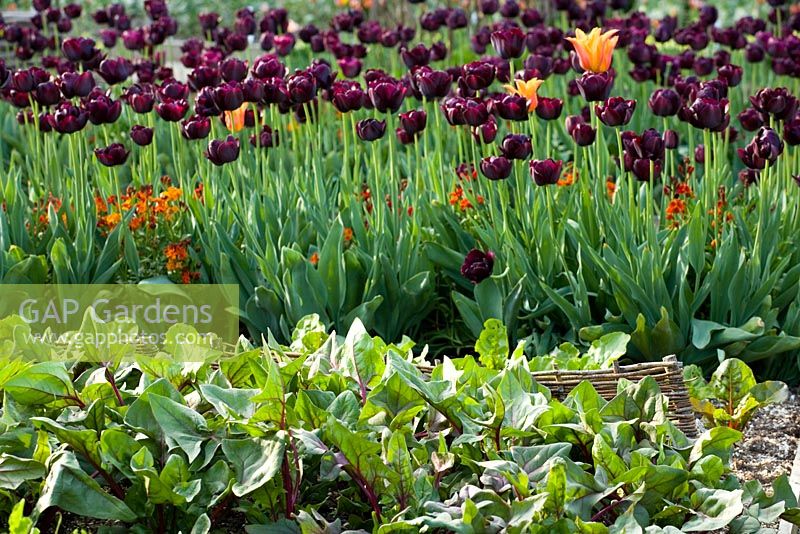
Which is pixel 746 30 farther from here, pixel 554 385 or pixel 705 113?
pixel 554 385

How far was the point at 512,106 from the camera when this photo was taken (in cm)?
359

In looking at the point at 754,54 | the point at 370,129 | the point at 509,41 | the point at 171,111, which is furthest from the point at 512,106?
the point at 754,54

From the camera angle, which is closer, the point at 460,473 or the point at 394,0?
the point at 460,473

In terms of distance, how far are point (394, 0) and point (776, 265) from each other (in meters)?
5.80

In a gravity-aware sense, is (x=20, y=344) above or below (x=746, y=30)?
above

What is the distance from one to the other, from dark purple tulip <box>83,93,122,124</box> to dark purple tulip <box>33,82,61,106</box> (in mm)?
172

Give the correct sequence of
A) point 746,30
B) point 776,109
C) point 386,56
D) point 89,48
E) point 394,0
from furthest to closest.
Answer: point 394,0 → point 386,56 → point 746,30 → point 89,48 → point 776,109

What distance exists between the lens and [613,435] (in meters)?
2.05

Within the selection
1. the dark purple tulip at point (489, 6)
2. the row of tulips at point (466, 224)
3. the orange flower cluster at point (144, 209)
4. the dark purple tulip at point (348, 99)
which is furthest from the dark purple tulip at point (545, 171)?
the dark purple tulip at point (489, 6)

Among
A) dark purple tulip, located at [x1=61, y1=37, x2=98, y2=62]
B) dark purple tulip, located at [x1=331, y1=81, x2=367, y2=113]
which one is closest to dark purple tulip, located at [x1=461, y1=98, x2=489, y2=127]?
dark purple tulip, located at [x1=331, y1=81, x2=367, y2=113]

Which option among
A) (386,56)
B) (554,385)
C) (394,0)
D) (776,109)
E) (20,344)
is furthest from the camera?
(394,0)

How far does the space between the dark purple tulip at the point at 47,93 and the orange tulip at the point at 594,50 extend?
6.00 feet

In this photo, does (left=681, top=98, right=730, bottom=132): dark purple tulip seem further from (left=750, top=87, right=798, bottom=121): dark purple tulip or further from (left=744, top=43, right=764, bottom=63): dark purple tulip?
(left=744, top=43, right=764, bottom=63): dark purple tulip

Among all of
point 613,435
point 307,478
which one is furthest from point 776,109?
point 307,478
